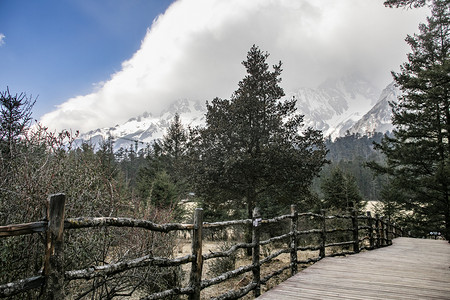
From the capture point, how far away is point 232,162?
11.8 metres

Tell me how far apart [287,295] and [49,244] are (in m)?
2.98

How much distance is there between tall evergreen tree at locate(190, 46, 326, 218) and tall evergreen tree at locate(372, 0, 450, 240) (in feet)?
22.7

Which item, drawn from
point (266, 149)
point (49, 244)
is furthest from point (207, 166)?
point (49, 244)

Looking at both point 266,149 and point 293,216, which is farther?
point 266,149

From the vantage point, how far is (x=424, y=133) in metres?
16.1

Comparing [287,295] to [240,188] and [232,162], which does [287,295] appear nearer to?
[232,162]

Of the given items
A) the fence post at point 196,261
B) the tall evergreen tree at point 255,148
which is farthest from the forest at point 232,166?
the fence post at point 196,261

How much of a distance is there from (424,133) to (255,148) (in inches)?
427

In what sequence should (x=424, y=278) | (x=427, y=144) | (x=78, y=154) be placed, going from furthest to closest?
(x=427, y=144) < (x=78, y=154) < (x=424, y=278)

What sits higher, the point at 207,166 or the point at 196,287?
the point at 207,166

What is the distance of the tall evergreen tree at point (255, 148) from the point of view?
12531 millimetres

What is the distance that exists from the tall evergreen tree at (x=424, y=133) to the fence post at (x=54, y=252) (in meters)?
17.4

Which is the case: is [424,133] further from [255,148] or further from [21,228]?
[21,228]

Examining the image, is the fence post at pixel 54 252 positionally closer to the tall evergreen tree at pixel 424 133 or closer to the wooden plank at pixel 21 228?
the wooden plank at pixel 21 228
